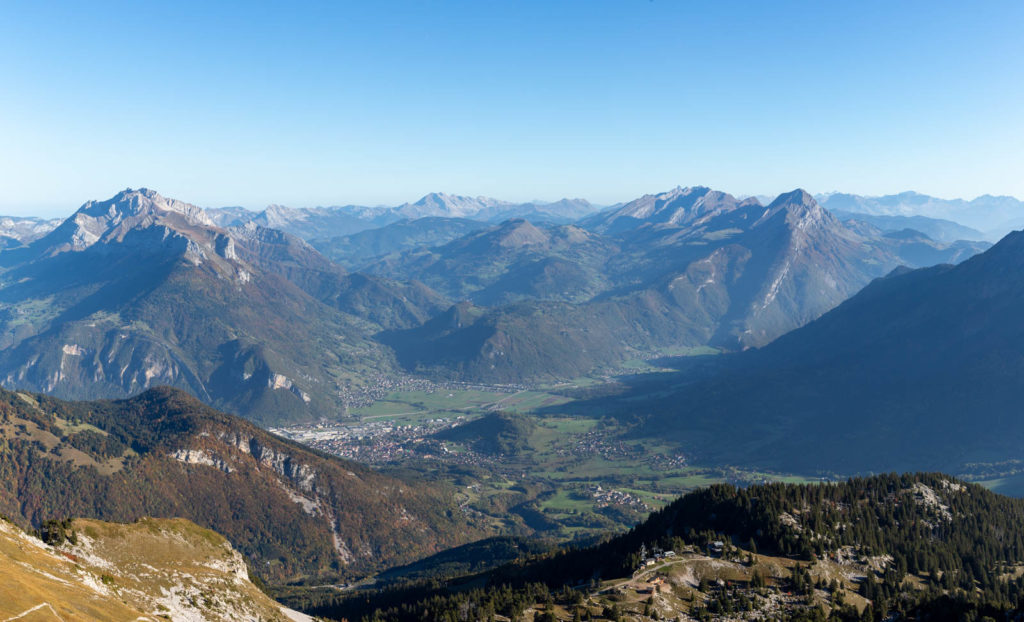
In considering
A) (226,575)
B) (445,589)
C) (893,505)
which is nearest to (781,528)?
(893,505)

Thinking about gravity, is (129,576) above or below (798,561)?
above

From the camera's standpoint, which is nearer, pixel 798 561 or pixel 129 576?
pixel 129 576

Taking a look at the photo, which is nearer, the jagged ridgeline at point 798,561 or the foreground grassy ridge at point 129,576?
the foreground grassy ridge at point 129,576

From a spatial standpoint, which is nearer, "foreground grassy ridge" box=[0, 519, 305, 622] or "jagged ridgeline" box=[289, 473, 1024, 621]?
"foreground grassy ridge" box=[0, 519, 305, 622]
